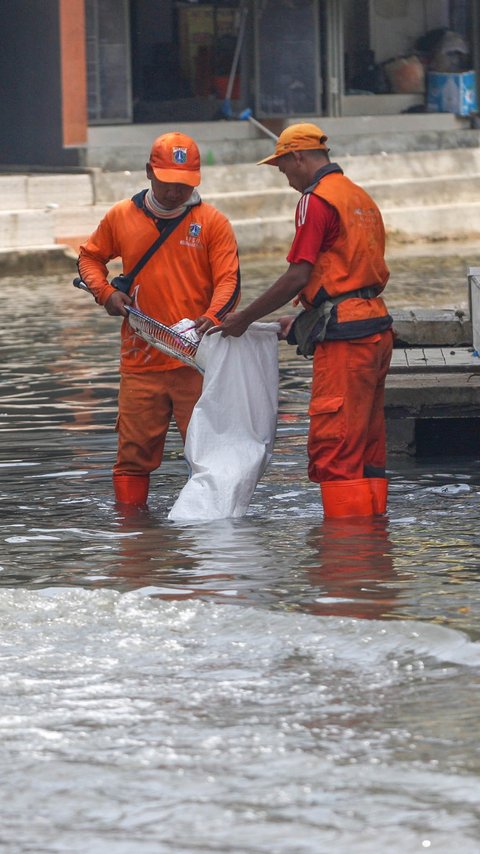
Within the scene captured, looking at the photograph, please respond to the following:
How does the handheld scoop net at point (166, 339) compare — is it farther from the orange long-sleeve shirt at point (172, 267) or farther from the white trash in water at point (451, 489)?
the white trash in water at point (451, 489)

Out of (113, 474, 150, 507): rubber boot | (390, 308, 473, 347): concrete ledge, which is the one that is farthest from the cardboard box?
(113, 474, 150, 507): rubber boot

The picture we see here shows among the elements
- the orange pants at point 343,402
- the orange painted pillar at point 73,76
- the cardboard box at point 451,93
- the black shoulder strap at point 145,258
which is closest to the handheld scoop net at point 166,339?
the black shoulder strap at point 145,258

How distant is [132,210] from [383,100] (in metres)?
18.4

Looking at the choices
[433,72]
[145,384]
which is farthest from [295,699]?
[433,72]

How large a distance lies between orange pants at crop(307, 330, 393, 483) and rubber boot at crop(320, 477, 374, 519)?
3 centimetres

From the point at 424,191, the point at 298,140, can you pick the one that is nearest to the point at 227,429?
the point at 298,140

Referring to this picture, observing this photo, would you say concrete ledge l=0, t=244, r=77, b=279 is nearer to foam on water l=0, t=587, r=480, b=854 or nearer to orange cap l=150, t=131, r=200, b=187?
orange cap l=150, t=131, r=200, b=187

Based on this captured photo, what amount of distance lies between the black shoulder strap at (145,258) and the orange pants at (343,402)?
0.84 meters

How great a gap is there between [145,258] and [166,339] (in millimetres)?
356

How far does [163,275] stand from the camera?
23.9ft

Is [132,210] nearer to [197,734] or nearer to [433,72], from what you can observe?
[197,734]

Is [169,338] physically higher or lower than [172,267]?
lower

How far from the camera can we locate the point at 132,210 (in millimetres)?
7289

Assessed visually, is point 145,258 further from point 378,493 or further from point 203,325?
point 378,493
